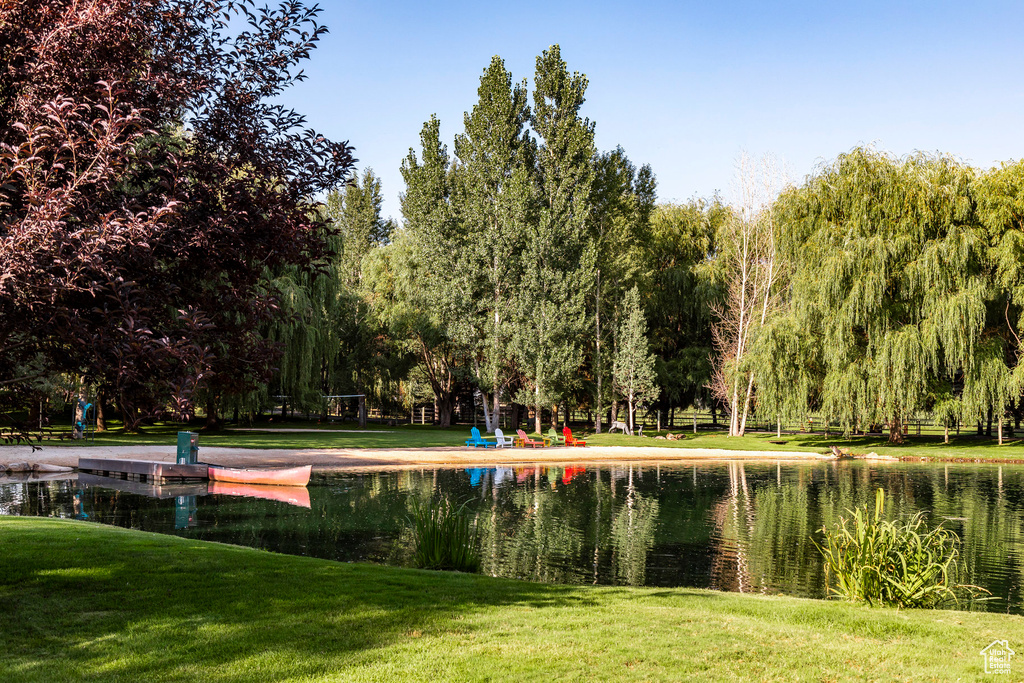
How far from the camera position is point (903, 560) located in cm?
749

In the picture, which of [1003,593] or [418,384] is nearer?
[1003,593]

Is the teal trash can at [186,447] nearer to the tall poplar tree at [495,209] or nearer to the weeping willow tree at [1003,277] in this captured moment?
the tall poplar tree at [495,209]

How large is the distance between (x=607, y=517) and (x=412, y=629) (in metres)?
9.60

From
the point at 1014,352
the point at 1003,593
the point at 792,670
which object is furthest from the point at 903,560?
the point at 1014,352

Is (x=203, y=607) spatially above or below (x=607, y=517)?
above

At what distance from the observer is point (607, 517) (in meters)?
15.3

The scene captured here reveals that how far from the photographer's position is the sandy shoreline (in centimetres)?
2302

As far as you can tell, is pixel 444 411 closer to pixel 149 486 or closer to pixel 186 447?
pixel 186 447

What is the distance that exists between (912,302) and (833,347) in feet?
11.6

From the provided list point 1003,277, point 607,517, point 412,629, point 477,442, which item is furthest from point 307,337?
point 412,629

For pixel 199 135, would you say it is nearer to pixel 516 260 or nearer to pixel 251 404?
pixel 251 404

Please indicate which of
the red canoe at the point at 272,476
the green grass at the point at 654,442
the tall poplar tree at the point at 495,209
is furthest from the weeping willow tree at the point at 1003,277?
the red canoe at the point at 272,476

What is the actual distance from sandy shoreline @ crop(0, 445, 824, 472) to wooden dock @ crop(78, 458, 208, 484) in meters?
1.36

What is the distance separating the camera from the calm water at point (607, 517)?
10812mm
